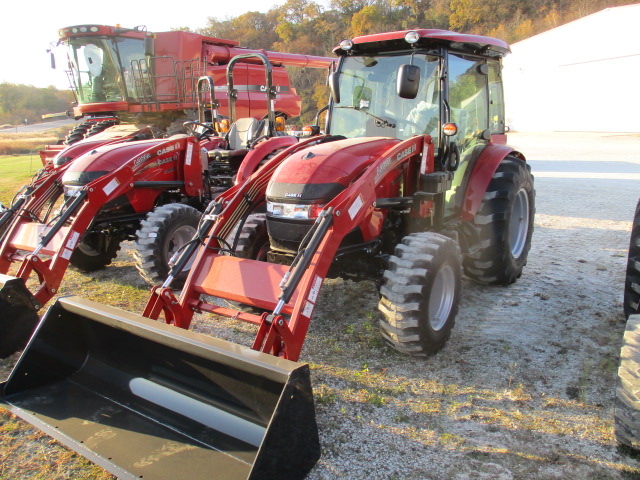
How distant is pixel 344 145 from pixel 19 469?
9.26ft

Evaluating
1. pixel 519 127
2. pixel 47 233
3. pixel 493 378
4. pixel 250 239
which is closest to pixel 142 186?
pixel 47 233

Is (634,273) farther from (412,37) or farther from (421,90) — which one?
(412,37)

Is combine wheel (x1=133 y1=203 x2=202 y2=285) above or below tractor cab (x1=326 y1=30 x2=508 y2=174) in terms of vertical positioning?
below

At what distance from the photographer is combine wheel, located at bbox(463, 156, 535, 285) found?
449cm

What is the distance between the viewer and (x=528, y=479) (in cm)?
235

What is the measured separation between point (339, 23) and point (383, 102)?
53.5 metres

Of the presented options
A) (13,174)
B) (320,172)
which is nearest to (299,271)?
(320,172)

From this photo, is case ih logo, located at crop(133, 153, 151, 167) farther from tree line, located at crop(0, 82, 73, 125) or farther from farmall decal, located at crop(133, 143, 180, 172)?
tree line, located at crop(0, 82, 73, 125)

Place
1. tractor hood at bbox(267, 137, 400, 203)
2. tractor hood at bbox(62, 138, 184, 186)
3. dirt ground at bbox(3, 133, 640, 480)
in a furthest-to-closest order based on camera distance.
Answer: tractor hood at bbox(62, 138, 184, 186) < tractor hood at bbox(267, 137, 400, 203) < dirt ground at bbox(3, 133, 640, 480)

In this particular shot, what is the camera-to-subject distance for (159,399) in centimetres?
276

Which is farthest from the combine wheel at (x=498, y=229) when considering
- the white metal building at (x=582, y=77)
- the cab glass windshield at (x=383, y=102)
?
the white metal building at (x=582, y=77)

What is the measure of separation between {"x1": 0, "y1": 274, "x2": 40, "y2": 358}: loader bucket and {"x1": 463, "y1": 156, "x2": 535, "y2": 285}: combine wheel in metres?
3.61

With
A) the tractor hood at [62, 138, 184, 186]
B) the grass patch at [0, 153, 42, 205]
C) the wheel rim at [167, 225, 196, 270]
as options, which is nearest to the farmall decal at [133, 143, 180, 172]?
the tractor hood at [62, 138, 184, 186]

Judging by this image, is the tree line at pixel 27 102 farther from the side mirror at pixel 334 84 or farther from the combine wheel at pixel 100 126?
the side mirror at pixel 334 84
